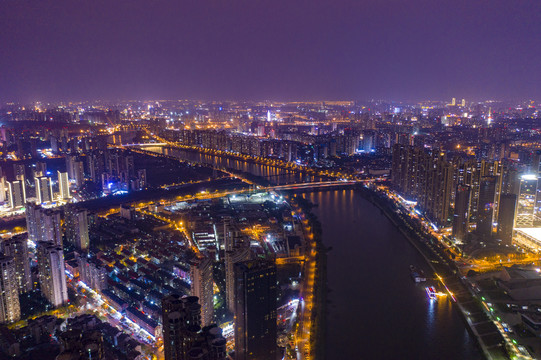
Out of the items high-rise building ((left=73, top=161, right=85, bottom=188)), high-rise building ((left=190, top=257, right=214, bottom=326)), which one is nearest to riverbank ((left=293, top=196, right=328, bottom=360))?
high-rise building ((left=190, top=257, right=214, bottom=326))

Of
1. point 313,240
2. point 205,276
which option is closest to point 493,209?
point 313,240

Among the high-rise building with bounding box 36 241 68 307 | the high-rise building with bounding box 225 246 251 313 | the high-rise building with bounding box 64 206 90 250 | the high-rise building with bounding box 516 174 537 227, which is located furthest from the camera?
the high-rise building with bounding box 516 174 537 227

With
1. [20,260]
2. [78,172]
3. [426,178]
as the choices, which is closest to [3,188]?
[78,172]

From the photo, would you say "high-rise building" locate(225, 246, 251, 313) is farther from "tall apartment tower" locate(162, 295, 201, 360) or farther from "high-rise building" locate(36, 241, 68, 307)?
"high-rise building" locate(36, 241, 68, 307)

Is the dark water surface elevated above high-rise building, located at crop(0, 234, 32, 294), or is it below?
below

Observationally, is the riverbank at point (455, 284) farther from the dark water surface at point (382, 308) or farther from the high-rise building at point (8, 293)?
→ the high-rise building at point (8, 293)
